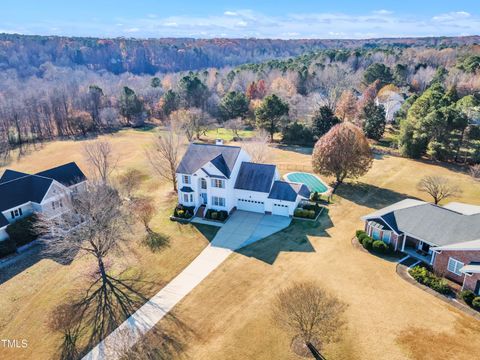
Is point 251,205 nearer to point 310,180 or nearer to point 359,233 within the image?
point 359,233

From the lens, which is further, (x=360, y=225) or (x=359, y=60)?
(x=359, y=60)

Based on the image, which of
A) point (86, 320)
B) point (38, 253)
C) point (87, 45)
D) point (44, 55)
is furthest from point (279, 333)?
point (87, 45)

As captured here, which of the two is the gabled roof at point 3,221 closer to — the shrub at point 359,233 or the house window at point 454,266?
the shrub at point 359,233

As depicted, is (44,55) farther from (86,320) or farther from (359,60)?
(86,320)

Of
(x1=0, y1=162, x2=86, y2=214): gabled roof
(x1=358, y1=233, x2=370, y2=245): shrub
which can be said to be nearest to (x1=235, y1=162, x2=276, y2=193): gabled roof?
(x1=358, y1=233, x2=370, y2=245): shrub

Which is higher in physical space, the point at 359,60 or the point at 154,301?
the point at 359,60

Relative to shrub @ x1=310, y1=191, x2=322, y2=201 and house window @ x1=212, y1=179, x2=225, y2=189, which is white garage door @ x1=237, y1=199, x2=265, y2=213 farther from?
shrub @ x1=310, y1=191, x2=322, y2=201

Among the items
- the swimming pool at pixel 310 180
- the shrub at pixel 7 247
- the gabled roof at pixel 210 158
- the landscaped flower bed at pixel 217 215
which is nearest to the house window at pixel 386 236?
the swimming pool at pixel 310 180
